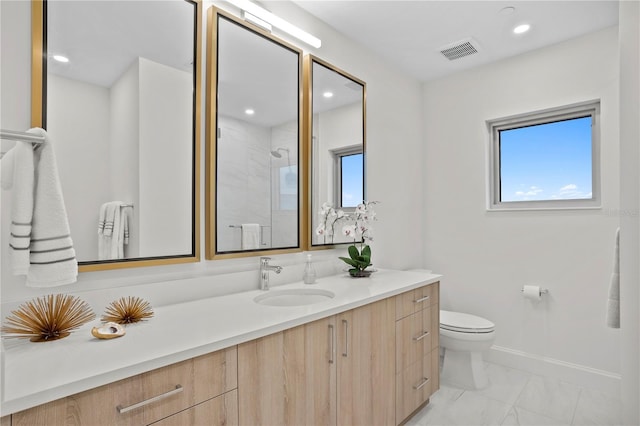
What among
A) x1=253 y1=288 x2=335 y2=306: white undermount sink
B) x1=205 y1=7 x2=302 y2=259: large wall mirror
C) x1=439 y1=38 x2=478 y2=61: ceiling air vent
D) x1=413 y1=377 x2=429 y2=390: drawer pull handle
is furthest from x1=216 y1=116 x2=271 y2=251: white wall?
x1=439 y1=38 x2=478 y2=61: ceiling air vent

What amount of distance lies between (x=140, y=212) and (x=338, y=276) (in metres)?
1.22

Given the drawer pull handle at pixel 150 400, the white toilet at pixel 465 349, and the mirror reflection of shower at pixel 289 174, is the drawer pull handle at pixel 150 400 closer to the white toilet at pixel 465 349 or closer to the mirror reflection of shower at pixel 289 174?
the mirror reflection of shower at pixel 289 174

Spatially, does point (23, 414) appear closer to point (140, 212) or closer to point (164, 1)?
point (140, 212)

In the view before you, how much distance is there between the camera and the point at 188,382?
0.98m

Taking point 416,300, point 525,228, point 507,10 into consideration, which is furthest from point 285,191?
point 525,228

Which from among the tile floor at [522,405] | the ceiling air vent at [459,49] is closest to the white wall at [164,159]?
the tile floor at [522,405]

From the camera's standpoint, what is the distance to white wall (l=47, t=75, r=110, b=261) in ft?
3.97

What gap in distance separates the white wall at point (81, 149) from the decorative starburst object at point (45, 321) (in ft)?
0.76

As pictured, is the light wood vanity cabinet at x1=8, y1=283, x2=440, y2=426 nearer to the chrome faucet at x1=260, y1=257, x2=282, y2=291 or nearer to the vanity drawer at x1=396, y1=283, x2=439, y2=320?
the vanity drawer at x1=396, y1=283, x2=439, y2=320

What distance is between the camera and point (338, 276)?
7.19 feet

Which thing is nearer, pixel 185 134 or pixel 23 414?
pixel 23 414

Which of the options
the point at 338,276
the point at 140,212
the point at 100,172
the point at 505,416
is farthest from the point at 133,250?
the point at 505,416

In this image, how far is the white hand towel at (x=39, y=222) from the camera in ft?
3.13

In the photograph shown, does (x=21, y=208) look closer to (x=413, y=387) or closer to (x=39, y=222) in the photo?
(x=39, y=222)
